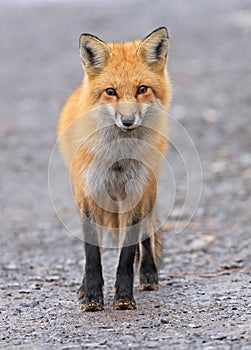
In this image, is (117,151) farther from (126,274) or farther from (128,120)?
(126,274)

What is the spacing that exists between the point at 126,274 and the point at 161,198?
4.24 meters

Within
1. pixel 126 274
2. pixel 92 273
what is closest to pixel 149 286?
pixel 126 274

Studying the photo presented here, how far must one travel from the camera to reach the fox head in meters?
5.70

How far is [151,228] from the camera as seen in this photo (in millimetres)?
6875

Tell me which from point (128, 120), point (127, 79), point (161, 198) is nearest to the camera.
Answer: point (128, 120)

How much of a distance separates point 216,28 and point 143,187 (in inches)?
562

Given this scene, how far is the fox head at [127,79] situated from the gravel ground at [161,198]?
5.10 feet

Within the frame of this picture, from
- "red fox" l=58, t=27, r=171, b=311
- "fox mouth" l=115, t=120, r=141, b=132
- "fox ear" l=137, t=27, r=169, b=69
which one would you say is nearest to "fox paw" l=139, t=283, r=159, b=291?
"red fox" l=58, t=27, r=171, b=311

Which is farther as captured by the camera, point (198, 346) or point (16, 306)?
point (16, 306)

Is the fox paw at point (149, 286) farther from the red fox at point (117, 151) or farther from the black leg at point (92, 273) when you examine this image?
the black leg at point (92, 273)

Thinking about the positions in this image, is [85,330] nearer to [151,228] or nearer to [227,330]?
[227,330]

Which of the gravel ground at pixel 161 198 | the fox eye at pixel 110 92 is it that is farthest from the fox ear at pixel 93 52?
the gravel ground at pixel 161 198

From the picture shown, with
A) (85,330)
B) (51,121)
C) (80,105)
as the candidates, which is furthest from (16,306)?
(51,121)

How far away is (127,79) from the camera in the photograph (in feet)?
18.9
